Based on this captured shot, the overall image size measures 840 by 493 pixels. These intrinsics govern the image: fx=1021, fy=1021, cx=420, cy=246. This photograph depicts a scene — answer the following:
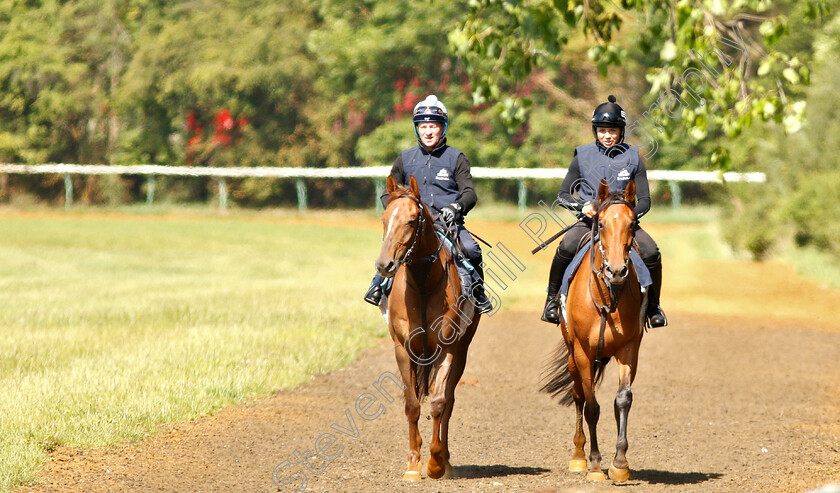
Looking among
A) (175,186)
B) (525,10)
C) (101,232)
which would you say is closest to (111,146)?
(175,186)

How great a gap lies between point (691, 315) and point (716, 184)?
18.7 m

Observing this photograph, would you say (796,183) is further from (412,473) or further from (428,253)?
(412,473)

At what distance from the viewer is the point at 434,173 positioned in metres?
8.44

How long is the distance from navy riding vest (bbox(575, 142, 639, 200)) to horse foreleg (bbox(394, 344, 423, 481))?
2.06m

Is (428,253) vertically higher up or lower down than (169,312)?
higher up

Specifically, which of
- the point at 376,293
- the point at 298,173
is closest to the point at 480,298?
the point at 376,293

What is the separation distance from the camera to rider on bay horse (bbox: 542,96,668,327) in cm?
832

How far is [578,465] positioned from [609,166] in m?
2.47

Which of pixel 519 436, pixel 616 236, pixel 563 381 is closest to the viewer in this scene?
pixel 616 236

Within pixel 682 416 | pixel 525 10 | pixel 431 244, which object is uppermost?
pixel 525 10

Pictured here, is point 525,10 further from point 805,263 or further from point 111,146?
point 111,146

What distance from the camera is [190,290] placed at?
20000mm

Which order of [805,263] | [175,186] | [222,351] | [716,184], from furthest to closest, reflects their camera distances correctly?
1. [175,186]
2. [716,184]
3. [805,263]
4. [222,351]

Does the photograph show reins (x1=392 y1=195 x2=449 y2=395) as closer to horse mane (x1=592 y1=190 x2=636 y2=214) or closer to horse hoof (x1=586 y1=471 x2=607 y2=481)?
horse mane (x1=592 y1=190 x2=636 y2=214)
